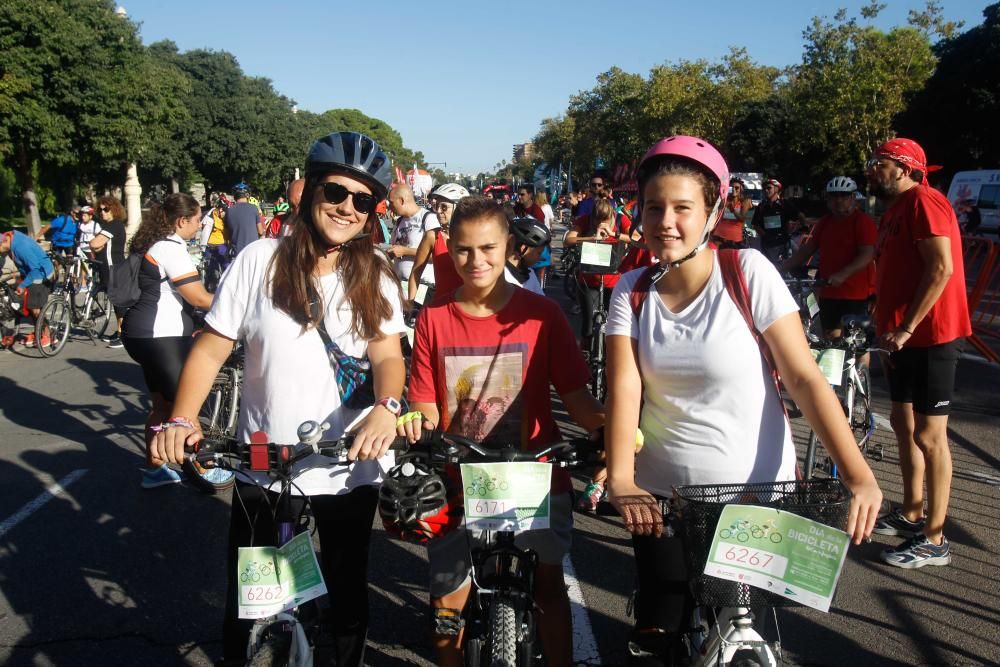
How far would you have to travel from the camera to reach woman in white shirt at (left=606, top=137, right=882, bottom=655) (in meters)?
2.01

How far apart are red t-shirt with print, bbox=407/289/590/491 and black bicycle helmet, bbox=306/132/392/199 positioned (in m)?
0.50

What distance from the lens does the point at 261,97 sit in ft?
191

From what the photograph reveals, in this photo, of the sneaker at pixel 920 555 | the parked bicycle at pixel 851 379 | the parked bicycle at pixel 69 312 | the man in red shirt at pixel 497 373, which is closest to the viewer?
the man in red shirt at pixel 497 373

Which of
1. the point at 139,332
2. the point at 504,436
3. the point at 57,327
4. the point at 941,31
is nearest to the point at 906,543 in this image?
the point at 504,436

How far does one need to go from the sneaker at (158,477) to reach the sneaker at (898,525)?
4.69 meters

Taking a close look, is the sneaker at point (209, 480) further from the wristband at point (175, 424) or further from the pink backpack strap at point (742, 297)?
the pink backpack strap at point (742, 297)

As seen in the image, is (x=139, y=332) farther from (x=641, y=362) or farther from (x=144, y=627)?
(x=641, y=362)

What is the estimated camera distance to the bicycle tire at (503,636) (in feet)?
7.37

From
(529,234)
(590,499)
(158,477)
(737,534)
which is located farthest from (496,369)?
(158,477)

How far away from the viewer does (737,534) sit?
69.0 inches

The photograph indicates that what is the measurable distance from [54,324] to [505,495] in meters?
10.3

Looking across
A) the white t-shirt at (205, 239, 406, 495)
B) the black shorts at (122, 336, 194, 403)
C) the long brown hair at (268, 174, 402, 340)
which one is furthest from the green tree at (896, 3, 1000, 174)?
the white t-shirt at (205, 239, 406, 495)

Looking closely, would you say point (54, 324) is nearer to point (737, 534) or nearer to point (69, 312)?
point (69, 312)

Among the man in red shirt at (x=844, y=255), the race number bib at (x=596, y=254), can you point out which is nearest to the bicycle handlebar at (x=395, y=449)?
the man in red shirt at (x=844, y=255)
